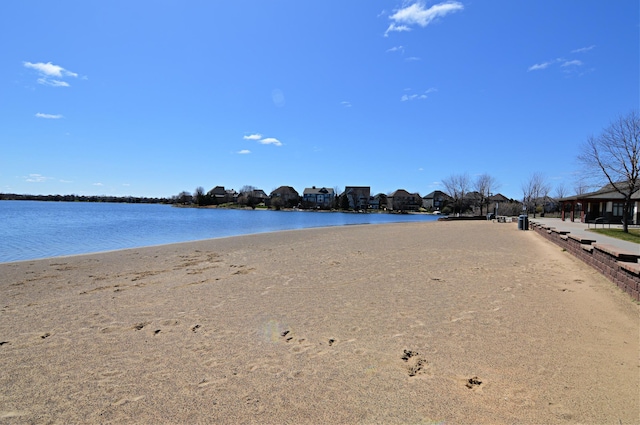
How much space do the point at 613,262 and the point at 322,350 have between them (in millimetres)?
6972

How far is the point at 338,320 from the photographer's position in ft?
17.4

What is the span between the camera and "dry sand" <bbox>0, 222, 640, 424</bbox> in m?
2.98

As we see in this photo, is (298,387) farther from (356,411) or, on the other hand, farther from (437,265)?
(437,265)

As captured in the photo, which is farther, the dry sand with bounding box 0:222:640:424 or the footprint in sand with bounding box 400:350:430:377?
the footprint in sand with bounding box 400:350:430:377

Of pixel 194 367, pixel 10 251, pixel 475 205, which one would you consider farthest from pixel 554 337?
pixel 475 205

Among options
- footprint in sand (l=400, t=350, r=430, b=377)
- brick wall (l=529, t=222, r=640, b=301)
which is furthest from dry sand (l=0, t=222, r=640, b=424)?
brick wall (l=529, t=222, r=640, b=301)

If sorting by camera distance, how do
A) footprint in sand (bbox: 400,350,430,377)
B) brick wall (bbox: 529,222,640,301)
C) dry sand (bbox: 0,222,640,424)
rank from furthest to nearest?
brick wall (bbox: 529,222,640,301)
footprint in sand (bbox: 400,350,430,377)
dry sand (bbox: 0,222,640,424)

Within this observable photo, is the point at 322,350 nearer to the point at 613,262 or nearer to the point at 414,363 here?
the point at 414,363

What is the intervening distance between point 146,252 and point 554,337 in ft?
45.8

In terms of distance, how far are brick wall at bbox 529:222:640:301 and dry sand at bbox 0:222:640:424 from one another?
0.88 ft

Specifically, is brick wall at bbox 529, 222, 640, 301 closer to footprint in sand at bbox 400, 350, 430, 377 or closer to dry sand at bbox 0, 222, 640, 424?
dry sand at bbox 0, 222, 640, 424

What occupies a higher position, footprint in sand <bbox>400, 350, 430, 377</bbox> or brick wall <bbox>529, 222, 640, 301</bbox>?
brick wall <bbox>529, 222, 640, 301</bbox>

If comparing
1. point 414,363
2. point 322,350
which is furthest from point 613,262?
point 322,350

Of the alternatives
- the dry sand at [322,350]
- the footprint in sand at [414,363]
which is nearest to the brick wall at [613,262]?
the dry sand at [322,350]
